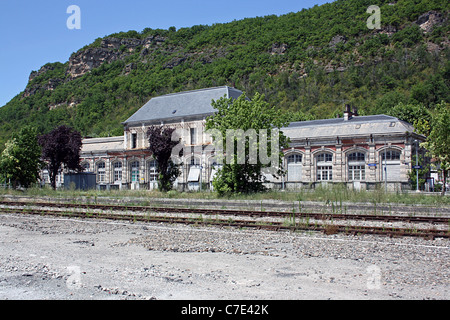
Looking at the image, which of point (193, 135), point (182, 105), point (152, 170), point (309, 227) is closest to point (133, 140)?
point (152, 170)

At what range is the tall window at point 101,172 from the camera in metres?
49.5

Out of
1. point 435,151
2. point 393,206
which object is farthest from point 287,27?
point 393,206

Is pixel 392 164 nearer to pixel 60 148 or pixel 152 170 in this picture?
pixel 152 170

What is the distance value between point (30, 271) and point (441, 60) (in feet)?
324

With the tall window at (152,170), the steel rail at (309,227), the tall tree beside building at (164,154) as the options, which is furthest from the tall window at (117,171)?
the steel rail at (309,227)

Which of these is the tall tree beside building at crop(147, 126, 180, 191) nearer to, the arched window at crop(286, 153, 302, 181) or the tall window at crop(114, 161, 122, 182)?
the arched window at crop(286, 153, 302, 181)

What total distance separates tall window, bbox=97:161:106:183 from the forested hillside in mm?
34530

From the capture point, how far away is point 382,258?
7980 millimetres

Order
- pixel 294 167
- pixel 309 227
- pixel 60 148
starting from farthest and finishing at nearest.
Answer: pixel 60 148, pixel 294 167, pixel 309 227

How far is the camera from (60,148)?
129ft

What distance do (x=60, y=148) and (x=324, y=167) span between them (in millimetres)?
26152

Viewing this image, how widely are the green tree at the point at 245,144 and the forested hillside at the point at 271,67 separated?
4754cm

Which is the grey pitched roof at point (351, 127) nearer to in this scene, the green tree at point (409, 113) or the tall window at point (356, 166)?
the tall window at point (356, 166)

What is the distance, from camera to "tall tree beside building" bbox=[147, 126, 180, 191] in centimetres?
3306
